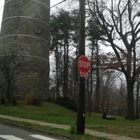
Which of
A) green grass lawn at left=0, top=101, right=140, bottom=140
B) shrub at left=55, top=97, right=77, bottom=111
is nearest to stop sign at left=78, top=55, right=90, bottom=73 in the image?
green grass lawn at left=0, top=101, right=140, bottom=140

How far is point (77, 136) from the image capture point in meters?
11.1

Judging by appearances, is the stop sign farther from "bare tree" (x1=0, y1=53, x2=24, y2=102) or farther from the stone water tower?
the stone water tower

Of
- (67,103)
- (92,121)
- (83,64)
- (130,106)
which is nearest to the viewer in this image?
(83,64)

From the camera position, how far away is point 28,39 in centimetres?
3938

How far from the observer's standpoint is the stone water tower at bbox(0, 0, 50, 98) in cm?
3872

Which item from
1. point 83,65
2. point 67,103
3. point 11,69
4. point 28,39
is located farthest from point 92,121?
point 28,39

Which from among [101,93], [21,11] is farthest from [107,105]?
[21,11]

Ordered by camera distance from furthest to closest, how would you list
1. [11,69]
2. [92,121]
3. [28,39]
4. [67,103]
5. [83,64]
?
[28,39]
[67,103]
[11,69]
[92,121]
[83,64]

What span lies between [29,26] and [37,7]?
3.27 metres

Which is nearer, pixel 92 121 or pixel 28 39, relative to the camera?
pixel 92 121

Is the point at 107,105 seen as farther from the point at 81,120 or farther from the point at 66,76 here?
the point at 81,120

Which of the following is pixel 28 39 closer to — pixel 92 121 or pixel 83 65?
pixel 92 121

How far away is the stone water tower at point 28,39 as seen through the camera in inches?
1524

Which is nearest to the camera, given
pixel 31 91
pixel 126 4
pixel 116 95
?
pixel 126 4
